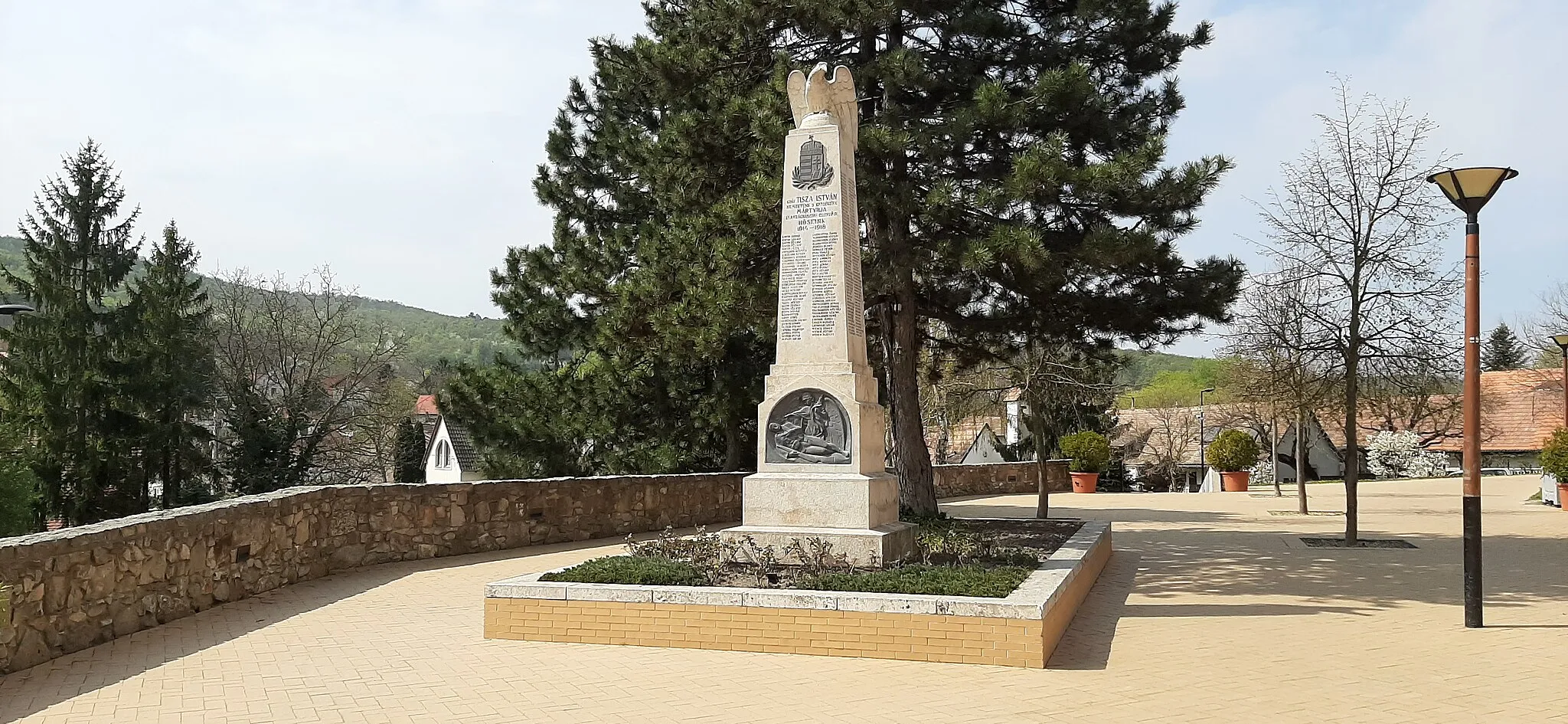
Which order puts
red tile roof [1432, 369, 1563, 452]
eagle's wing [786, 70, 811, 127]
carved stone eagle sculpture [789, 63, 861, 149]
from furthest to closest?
red tile roof [1432, 369, 1563, 452], eagle's wing [786, 70, 811, 127], carved stone eagle sculpture [789, 63, 861, 149]

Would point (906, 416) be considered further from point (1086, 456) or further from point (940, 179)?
point (1086, 456)

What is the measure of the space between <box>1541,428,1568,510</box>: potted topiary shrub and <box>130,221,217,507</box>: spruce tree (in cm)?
2979

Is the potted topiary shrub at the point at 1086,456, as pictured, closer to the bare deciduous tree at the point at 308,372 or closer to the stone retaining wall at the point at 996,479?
the stone retaining wall at the point at 996,479

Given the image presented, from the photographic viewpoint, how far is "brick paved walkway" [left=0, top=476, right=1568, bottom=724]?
18.9 ft

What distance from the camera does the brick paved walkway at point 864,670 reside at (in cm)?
577

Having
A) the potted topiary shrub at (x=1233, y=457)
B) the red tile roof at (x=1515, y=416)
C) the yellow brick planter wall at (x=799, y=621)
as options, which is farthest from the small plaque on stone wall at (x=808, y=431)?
the red tile roof at (x=1515, y=416)

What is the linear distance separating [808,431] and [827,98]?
3305 millimetres

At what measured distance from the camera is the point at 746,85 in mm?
13516

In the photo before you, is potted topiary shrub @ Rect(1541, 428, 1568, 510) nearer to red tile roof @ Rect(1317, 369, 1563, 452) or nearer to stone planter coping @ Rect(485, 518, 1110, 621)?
stone planter coping @ Rect(485, 518, 1110, 621)

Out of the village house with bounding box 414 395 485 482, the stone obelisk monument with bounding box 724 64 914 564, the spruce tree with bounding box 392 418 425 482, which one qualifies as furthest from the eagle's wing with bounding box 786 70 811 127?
the village house with bounding box 414 395 485 482

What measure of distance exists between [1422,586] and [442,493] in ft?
37.0

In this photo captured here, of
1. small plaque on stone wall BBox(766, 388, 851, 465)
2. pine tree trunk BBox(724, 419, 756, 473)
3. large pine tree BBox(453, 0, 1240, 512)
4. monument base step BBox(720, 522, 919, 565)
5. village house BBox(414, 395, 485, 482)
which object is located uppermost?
large pine tree BBox(453, 0, 1240, 512)

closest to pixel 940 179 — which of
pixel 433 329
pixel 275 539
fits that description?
pixel 275 539

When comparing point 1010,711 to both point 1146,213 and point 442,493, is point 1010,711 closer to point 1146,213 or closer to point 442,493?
point 1146,213
